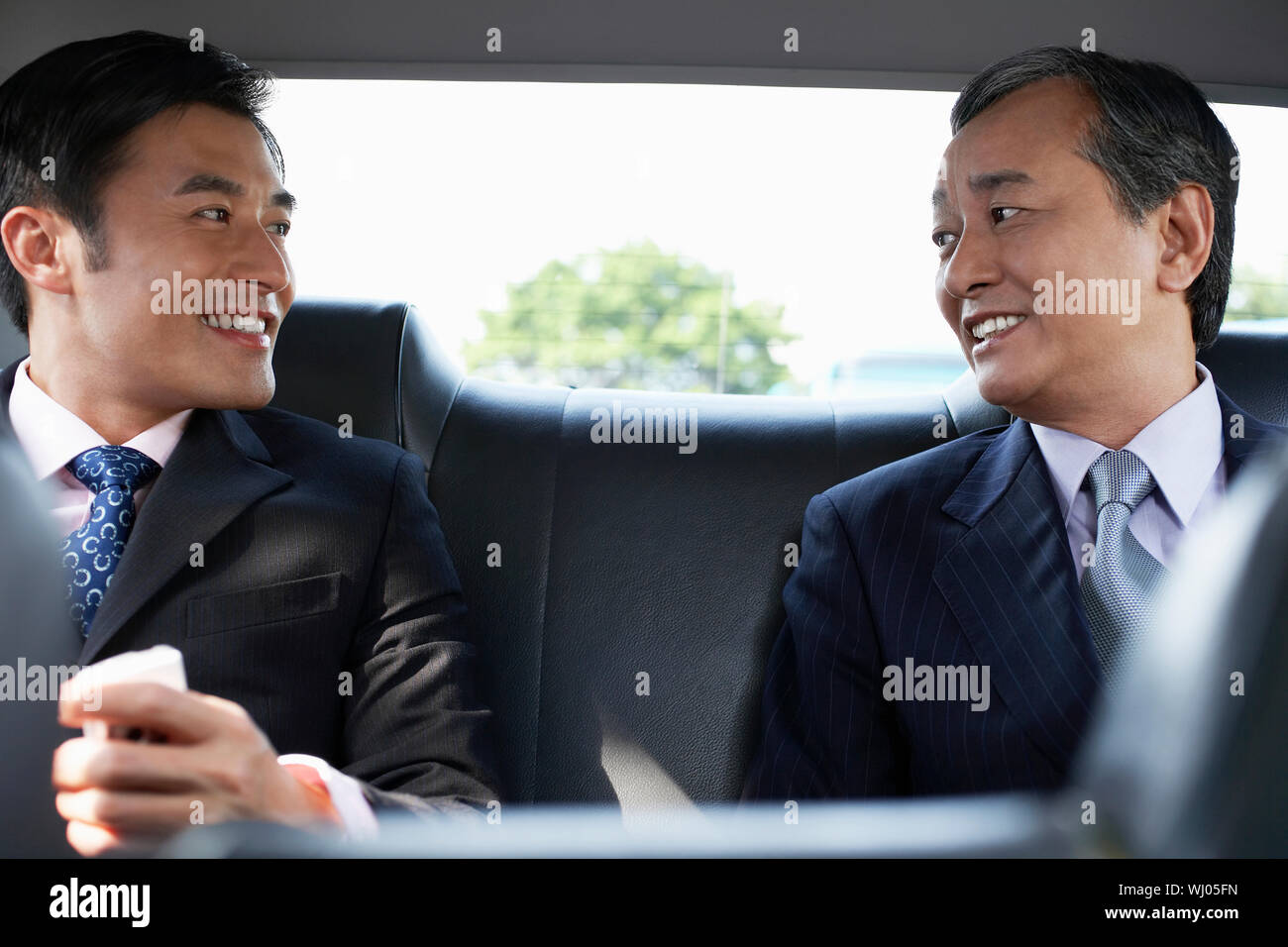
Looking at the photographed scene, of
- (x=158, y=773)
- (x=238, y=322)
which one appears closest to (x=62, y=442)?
(x=238, y=322)

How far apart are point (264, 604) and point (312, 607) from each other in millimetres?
60

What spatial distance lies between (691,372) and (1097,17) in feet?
15.5

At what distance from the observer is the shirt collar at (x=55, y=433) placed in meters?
1.41

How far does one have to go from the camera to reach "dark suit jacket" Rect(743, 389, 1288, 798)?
1252mm

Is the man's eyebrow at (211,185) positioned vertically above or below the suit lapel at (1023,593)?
above

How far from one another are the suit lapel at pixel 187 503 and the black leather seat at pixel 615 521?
0.82 ft

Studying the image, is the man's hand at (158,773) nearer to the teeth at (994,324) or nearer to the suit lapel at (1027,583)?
the suit lapel at (1027,583)

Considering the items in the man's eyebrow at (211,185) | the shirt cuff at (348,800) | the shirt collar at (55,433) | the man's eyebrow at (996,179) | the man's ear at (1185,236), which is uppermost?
the man's eyebrow at (211,185)

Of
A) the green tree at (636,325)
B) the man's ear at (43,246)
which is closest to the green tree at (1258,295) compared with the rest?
the man's ear at (43,246)

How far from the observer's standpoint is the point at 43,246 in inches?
58.8

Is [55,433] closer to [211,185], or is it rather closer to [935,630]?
[211,185]

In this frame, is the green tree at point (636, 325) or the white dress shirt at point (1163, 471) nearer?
the white dress shirt at point (1163, 471)

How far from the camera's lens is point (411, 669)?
1.39 m

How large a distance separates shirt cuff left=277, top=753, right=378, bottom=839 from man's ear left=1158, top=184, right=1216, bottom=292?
1206 mm
